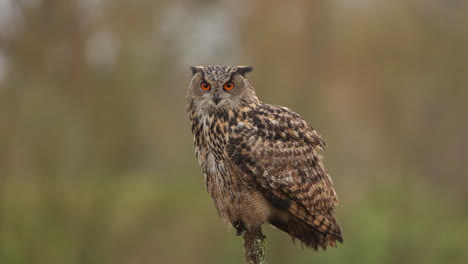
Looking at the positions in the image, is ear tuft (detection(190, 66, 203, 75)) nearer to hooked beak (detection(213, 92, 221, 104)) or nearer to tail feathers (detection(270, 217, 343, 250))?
hooked beak (detection(213, 92, 221, 104))

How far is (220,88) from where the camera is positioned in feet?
12.5

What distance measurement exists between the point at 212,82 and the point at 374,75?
324 inches

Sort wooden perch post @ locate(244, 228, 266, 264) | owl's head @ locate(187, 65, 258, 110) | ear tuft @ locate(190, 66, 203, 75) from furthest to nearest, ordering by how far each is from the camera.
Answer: ear tuft @ locate(190, 66, 203, 75)
owl's head @ locate(187, 65, 258, 110)
wooden perch post @ locate(244, 228, 266, 264)

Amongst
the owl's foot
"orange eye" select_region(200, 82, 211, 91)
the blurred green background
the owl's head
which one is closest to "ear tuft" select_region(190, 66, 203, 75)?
the owl's head

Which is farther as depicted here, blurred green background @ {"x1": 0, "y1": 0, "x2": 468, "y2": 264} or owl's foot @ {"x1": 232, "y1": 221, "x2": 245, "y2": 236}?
blurred green background @ {"x1": 0, "y1": 0, "x2": 468, "y2": 264}

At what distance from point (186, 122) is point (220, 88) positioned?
7672mm

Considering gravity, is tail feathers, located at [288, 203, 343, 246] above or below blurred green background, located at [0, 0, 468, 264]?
below

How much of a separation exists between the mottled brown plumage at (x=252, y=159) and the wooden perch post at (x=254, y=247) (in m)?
0.05

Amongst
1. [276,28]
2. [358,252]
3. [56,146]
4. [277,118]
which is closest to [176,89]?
[276,28]

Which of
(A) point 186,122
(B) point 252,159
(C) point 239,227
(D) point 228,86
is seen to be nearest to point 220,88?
(D) point 228,86

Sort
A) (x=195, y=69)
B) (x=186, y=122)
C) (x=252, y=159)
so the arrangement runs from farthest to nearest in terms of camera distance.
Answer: (x=186, y=122)
(x=195, y=69)
(x=252, y=159)

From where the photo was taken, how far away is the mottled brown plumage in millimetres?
3764

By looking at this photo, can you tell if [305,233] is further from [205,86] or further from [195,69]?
[195,69]

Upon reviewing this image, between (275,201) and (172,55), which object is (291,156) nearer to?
(275,201)
